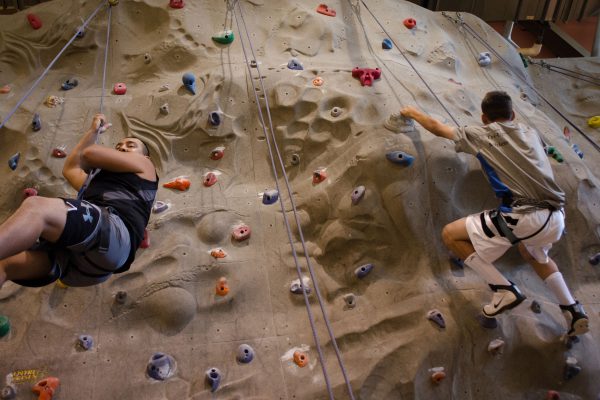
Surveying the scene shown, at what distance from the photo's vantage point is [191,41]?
4.08 m

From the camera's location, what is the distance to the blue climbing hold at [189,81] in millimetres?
3635

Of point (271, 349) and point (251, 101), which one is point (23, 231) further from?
point (251, 101)

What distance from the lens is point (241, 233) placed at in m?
3.08

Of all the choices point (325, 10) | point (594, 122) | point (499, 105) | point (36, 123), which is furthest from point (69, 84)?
point (594, 122)

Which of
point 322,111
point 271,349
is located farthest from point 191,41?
point 271,349

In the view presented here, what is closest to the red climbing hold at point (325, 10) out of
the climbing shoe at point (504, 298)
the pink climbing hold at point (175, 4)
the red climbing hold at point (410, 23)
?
the red climbing hold at point (410, 23)

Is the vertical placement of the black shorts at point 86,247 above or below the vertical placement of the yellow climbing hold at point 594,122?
above

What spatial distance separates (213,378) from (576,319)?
170cm

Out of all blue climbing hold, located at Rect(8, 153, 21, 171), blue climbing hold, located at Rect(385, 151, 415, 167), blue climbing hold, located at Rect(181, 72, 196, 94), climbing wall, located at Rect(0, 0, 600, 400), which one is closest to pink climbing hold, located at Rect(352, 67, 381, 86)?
climbing wall, located at Rect(0, 0, 600, 400)

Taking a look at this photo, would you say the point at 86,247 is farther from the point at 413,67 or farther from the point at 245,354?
the point at 413,67

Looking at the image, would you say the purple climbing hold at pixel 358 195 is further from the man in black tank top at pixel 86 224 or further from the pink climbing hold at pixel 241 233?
the man in black tank top at pixel 86 224

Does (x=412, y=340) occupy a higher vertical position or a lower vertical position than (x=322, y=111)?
lower

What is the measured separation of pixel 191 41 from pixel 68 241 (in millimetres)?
2536

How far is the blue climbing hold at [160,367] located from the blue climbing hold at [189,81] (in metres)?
1.80
